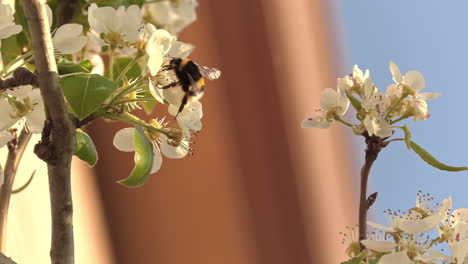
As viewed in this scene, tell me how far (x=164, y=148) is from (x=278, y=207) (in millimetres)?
1357

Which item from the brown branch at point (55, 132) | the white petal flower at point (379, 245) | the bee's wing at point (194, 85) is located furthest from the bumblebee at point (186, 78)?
the white petal flower at point (379, 245)

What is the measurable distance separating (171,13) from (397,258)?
19.1 inches

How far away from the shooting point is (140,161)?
567 millimetres

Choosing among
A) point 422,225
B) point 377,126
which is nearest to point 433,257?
point 422,225

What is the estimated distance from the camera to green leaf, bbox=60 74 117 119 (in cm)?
53

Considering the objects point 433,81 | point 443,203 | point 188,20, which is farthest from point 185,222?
point 443,203

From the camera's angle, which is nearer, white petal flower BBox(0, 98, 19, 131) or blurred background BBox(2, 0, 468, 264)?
white petal flower BBox(0, 98, 19, 131)

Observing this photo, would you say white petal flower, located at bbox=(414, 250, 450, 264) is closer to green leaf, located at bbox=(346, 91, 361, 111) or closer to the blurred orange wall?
green leaf, located at bbox=(346, 91, 361, 111)

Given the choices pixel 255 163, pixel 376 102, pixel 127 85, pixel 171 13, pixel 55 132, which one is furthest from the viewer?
pixel 255 163

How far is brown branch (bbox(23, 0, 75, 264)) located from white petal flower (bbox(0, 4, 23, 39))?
77 mm

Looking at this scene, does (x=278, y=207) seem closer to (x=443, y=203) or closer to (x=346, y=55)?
(x=346, y=55)

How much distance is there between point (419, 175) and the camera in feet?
6.12

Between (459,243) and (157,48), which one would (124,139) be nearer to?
(157,48)

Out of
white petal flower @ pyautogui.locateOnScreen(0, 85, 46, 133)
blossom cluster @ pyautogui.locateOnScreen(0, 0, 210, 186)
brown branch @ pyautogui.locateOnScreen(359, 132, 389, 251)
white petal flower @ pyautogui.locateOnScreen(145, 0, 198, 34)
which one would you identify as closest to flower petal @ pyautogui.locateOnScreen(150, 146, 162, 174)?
blossom cluster @ pyautogui.locateOnScreen(0, 0, 210, 186)
